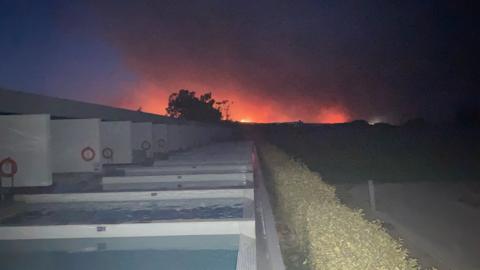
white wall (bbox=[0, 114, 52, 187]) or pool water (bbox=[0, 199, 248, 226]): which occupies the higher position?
white wall (bbox=[0, 114, 52, 187])

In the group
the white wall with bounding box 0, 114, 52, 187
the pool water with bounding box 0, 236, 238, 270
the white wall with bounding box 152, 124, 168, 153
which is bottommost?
the pool water with bounding box 0, 236, 238, 270

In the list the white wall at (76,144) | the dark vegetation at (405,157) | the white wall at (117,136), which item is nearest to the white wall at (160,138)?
the white wall at (117,136)

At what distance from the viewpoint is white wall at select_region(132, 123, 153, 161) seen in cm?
1656

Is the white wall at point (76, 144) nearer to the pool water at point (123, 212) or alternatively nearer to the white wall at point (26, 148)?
the white wall at point (26, 148)

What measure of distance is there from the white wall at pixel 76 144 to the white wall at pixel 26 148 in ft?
9.30

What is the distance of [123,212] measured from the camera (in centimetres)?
801

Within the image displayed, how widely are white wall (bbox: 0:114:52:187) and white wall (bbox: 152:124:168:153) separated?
32.3 ft

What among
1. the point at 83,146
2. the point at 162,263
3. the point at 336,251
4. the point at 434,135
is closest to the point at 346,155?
the point at 434,135

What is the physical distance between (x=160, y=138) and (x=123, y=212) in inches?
478

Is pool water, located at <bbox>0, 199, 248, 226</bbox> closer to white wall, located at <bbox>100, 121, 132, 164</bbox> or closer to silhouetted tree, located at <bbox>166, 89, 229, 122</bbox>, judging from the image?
white wall, located at <bbox>100, 121, 132, 164</bbox>

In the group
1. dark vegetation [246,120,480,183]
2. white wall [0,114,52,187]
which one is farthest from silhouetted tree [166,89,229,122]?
white wall [0,114,52,187]

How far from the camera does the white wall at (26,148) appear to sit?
30.5 ft

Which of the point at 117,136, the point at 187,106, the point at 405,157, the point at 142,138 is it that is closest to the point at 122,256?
the point at 117,136

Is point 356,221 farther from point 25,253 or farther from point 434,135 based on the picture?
point 434,135
